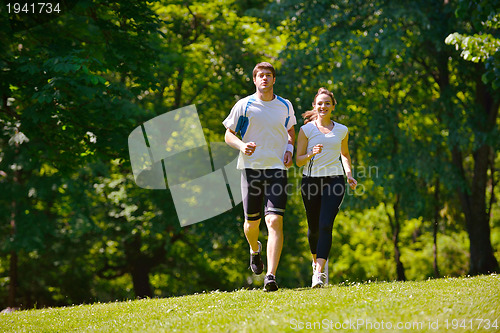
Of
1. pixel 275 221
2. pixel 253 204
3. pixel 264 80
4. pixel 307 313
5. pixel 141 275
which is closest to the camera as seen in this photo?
pixel 307 313

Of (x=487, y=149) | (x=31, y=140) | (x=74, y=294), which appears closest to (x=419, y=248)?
(x=487, y=149)

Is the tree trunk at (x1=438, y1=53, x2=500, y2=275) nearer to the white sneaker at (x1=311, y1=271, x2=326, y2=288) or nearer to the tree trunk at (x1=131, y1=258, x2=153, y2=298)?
the white sneaker at (x1=311, y1=271, x2=326, y2=288)

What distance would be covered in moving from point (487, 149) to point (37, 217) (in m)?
14.2

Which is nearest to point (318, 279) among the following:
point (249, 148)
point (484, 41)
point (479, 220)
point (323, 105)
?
point (249, 148)

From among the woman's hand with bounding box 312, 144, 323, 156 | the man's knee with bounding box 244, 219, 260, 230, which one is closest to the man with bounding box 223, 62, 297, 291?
the man's knee with bounding box 244, 219, 260, 230

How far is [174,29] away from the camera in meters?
20.6

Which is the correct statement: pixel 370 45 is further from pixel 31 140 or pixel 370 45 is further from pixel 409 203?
pixel 31 140

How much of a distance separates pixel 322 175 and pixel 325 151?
31cm

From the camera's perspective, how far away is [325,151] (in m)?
6.98

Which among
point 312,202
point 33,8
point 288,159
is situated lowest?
point 312,202
